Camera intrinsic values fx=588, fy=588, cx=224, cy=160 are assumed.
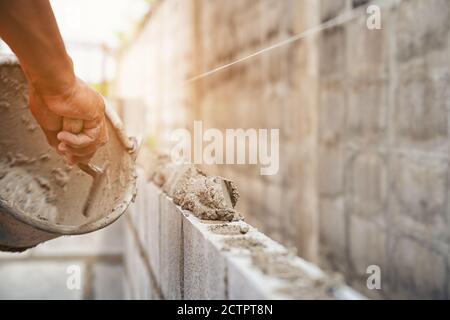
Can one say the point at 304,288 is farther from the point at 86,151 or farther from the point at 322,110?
the point at 322,110

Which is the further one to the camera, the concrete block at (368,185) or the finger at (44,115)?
the concrete block at (368,185)

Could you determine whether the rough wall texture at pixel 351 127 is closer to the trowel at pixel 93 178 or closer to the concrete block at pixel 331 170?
the concrete block at pixel 331 170

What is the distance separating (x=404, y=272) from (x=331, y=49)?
5.08 feet

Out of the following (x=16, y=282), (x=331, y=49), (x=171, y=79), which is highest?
(x=171, y=79)

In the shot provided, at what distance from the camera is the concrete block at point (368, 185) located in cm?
318

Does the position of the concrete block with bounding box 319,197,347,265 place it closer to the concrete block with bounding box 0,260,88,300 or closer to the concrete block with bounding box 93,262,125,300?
the concrete block with bounding box 93,262,125,300

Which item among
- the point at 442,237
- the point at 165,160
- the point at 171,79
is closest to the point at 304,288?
the point at 442,237

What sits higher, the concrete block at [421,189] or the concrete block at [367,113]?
the concrete block at [367,113]

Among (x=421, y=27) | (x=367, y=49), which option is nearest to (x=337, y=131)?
(x=367, y=49)

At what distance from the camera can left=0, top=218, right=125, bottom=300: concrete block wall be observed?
17.0ft

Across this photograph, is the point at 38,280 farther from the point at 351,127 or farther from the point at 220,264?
the point at 220,264

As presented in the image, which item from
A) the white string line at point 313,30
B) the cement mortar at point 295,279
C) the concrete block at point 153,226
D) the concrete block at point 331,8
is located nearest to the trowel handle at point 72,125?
the concrete block at point 153,226
